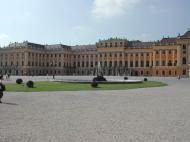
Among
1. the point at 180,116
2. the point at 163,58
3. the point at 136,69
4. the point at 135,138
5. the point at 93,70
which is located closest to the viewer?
the point at 135,138

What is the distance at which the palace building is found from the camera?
109 meters

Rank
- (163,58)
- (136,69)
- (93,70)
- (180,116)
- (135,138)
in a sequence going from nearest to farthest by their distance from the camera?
(135,138), (180,116), (163,58), (136,69), (93,70)

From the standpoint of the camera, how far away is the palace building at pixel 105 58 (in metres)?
109

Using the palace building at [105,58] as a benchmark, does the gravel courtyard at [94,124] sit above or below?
below

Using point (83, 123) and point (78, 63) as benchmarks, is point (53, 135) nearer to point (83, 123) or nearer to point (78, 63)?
point (83, 123)

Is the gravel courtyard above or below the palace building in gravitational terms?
below

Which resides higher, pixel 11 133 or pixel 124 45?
pixel 124 45

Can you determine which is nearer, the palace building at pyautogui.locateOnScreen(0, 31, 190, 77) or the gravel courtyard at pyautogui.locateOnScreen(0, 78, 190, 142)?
the gravel courtyard at pyautogui.locateOnScreen(0, 78, 190, 142)

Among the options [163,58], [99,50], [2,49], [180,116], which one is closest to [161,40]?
[163,58]

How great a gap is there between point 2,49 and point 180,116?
127042 mm

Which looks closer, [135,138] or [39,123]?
Answer: [135,138]

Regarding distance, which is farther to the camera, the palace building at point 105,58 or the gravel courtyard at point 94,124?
the palace building at point 105,58

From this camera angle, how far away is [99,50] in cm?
12688

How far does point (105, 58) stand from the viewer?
414 feet
